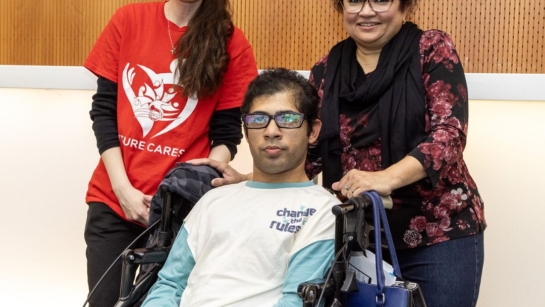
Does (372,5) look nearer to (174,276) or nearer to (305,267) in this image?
(305,267)

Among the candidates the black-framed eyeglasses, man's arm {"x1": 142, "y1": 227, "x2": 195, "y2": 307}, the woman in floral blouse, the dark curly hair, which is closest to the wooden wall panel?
the woman in floral blouse

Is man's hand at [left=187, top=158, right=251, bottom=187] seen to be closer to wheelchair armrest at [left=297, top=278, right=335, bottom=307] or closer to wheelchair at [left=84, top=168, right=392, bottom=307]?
wheelchair at [left=84, top=168, right=392, bottom=307]

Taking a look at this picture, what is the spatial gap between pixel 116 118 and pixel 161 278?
548 mm

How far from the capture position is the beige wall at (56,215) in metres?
2.92

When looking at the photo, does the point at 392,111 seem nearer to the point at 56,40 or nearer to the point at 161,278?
the point at 161,278

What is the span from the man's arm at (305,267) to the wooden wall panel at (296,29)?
1.51m

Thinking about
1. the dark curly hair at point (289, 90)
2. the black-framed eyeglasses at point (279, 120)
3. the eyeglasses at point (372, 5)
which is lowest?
the black-framed eyeglasses at point (279, 120)

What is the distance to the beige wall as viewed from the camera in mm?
2918

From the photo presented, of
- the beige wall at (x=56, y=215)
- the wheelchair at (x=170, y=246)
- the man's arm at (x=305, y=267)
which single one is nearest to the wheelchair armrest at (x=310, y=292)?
the wheelchair at (x=170, y=246)

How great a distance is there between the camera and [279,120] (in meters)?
1.97

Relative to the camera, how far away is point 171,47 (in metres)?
2.27

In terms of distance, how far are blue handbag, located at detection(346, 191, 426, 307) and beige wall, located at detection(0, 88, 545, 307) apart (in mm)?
1269

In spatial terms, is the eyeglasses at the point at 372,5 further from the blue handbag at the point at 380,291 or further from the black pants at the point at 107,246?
the black pants at the point at 107,246

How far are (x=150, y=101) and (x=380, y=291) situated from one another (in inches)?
35.8
